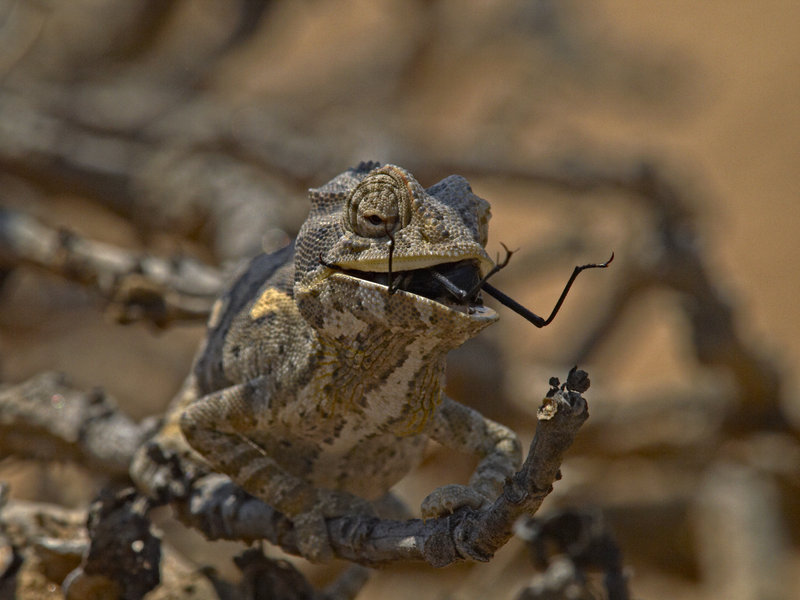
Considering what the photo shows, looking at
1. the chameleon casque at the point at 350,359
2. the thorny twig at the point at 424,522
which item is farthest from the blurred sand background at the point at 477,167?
the chameleon casque at the point at 350,359

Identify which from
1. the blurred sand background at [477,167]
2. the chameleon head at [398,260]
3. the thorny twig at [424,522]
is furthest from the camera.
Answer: the blurred sand background at [477,167]

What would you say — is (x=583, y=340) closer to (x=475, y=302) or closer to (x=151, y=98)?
(x=151, y=98)

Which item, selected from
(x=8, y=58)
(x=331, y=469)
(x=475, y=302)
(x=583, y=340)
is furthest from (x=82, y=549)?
(x=8, y=58)

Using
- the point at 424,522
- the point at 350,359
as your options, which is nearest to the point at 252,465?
the point at 350,359

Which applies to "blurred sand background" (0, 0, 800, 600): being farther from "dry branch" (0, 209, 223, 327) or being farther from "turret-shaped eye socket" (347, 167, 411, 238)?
"turret-shaped eye socket" (347, 167, 411, 238)

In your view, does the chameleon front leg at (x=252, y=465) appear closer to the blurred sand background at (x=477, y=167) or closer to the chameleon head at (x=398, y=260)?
the chameleon head at (x=398, y=260)

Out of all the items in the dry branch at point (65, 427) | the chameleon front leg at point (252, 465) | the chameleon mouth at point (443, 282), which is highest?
the chameleon mouth at point (443, 282)
